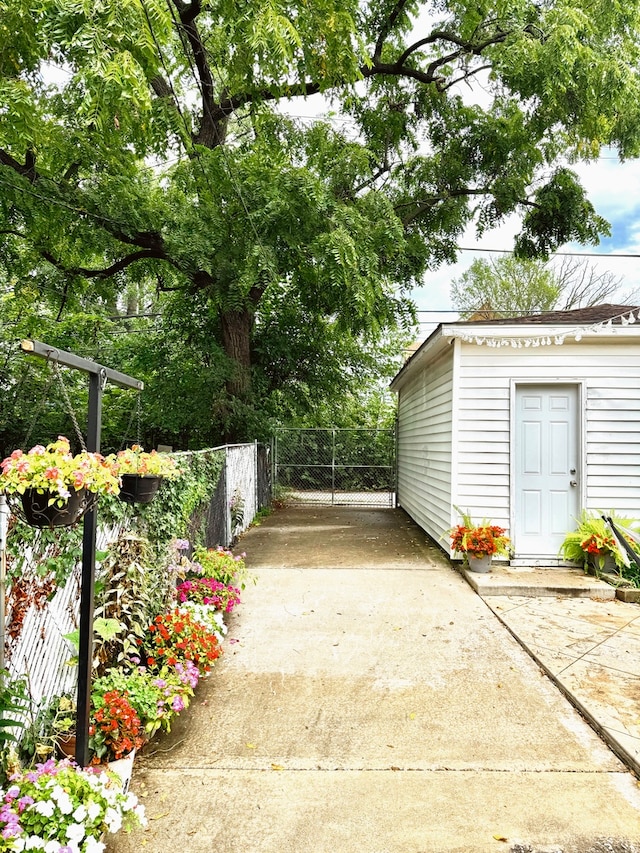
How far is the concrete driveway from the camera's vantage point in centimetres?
213

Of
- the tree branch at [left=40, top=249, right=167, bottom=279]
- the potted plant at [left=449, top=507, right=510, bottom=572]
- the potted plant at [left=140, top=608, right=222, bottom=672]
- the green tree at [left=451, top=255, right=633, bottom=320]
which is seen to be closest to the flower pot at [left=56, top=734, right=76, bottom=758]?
the potted plant at [left=140, top=608, right=222, bottom=672]

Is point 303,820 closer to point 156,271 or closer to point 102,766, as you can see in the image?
point 102,766

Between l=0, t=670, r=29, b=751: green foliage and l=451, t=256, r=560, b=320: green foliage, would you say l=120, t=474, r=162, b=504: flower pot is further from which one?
l=451, t=256, r=560, b=320: green foliage

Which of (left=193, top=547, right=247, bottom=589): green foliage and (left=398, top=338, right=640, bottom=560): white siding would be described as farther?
(left=398, top=338, right=640, bottom=560): white siding

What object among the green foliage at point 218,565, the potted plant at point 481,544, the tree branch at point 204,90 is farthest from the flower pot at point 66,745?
the tree branch at point 204,90

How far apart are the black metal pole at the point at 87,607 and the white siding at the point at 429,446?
5.25 metres

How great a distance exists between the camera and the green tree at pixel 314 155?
657 centimetres

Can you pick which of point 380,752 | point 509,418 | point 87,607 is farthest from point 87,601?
point 509,418

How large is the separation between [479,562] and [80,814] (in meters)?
4.99

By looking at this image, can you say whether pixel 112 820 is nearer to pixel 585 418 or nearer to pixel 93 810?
pixel 93 810

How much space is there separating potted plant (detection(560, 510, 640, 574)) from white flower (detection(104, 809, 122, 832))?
5.31m

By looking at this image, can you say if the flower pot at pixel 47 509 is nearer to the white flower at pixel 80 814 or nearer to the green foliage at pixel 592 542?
the white flower at pixel 80 814

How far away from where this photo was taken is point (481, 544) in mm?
6023

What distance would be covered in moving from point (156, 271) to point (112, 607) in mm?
10346
